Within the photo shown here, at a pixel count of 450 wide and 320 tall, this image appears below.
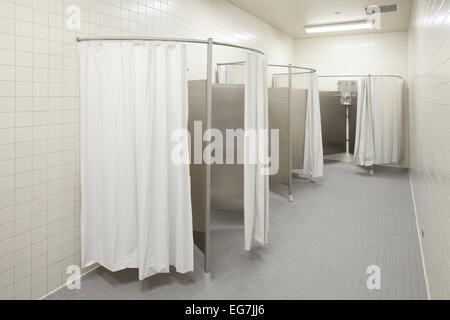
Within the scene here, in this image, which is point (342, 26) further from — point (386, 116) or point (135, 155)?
point (135, 155)

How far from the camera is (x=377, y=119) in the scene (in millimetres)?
5391

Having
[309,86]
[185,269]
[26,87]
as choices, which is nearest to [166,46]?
[26,87]

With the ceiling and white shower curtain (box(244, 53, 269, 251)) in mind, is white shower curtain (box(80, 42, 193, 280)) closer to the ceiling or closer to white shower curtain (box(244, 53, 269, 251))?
white shower curtain (box(244, 53, 269, 251))

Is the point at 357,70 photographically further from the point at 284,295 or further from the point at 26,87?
the point at 26,87

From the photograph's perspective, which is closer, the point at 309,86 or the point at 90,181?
the point at 90,181

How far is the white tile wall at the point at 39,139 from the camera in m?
1.88

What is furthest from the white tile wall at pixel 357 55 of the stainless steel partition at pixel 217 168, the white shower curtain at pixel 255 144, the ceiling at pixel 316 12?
the white shower curtain at pixel 255 144

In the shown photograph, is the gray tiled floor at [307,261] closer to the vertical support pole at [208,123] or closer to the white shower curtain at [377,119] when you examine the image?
the vertical support pole at [208,123]

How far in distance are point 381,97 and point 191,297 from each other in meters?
4.63

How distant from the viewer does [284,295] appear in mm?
2141

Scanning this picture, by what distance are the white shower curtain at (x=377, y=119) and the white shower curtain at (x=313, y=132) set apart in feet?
4.19

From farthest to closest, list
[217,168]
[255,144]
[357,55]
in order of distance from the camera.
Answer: [357,55], [217,168], [255,144]

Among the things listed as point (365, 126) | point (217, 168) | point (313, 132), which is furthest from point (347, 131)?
point (217, 168)

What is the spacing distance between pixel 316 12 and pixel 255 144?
319 cm
